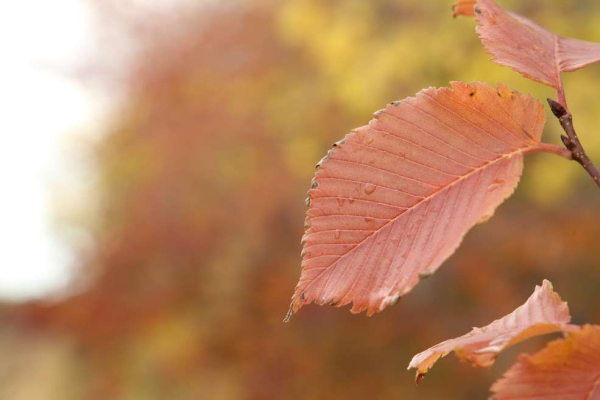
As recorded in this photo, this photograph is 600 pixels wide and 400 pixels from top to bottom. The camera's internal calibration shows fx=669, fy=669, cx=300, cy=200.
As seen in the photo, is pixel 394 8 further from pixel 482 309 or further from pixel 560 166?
pixel 482 309

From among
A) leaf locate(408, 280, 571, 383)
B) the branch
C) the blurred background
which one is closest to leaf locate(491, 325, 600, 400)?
leaf locate(408, 280, 571, 383)

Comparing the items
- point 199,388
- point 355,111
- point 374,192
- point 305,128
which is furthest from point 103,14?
point 374,192

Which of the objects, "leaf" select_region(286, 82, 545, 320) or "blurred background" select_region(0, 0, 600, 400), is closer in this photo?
"leaf" select_region(286, 82, 545, 320)

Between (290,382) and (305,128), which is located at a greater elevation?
(305,128)

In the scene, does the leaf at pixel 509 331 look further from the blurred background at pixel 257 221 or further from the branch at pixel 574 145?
the blurred background at pixel 257 221

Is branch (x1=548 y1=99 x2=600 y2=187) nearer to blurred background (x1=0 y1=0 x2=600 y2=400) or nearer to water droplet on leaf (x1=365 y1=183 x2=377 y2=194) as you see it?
water droplet on leaf (x1=365 y1=183 x2=377 y2=194)

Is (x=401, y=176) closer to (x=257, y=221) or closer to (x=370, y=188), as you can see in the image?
(x=370, y=188)
